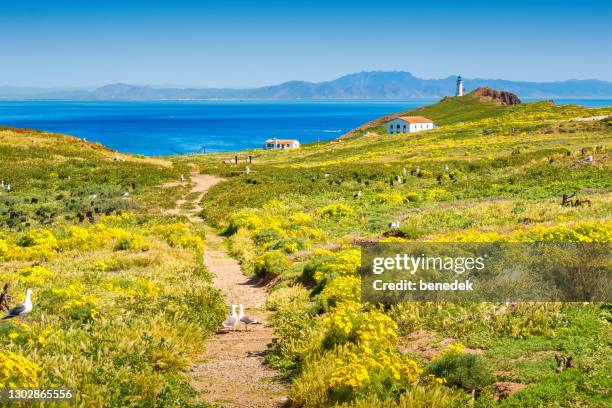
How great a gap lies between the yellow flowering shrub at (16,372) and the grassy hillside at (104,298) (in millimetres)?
21

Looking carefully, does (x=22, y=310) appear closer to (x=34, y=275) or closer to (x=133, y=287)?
(x=133, y=287)

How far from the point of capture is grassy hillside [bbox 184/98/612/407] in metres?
8.84

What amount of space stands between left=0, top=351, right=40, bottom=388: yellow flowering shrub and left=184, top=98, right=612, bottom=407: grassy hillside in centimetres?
435

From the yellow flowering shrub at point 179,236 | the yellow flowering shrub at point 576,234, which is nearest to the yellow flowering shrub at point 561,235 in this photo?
the yellow flowering shrub at point 576,234

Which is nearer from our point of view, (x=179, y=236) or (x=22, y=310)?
(x=22, y=310)

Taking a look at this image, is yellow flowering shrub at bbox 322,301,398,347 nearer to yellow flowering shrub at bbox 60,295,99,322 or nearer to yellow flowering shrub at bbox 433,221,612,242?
yellow flowering shrub at bbox 60,295,99,322

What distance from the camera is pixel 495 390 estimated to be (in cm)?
886

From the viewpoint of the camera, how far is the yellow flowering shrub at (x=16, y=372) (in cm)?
801

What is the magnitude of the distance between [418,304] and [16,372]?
8.79m

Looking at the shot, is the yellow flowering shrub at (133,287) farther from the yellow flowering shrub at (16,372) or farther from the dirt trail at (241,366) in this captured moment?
the yellow flowering shrub at (16,372)

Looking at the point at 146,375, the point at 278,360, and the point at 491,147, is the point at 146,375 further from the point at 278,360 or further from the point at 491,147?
the point at 491,147

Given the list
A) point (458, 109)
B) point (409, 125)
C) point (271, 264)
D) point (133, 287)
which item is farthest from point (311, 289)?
point (458, 109)

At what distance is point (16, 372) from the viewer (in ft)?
26.9

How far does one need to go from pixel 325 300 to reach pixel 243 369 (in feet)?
11.5
